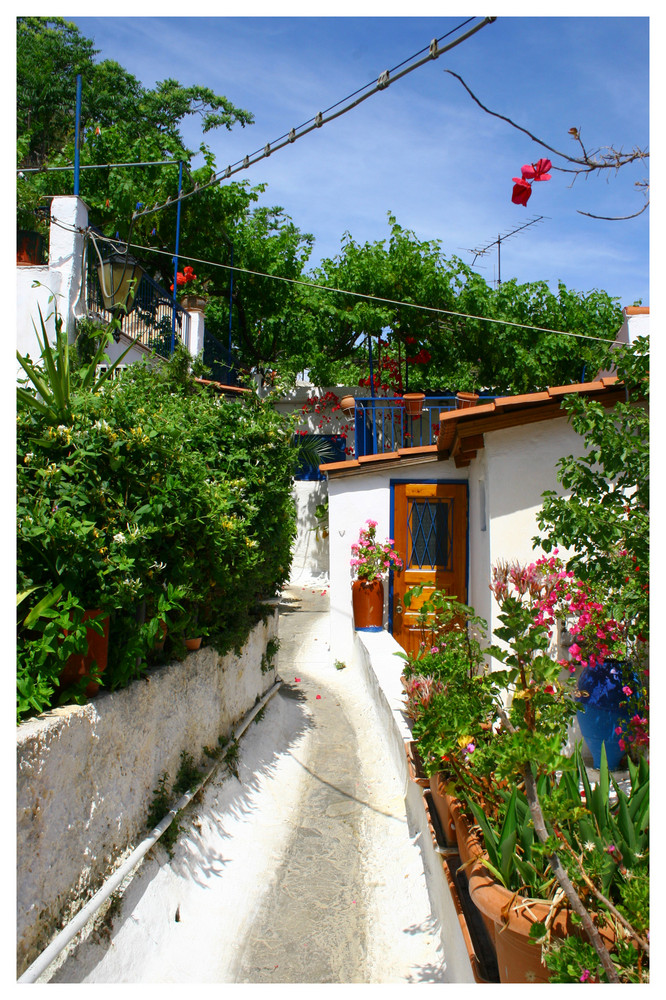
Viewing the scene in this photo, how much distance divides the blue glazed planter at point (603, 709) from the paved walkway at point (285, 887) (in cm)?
144

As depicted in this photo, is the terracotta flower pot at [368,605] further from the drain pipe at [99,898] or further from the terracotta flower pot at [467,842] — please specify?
the terracotta flower pot at [467,842]

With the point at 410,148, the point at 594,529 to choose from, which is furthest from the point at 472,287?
the point at 594,529

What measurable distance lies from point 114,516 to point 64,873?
164cm

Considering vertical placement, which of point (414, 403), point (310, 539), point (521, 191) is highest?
point (414, 403)

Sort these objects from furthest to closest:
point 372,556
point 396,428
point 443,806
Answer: point 396,428, point 372,556, point 443,806

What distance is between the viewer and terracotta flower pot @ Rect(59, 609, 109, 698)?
3.26 metres

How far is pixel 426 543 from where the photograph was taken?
9.84 m

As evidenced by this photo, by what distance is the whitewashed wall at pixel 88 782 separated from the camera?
8.77 feet

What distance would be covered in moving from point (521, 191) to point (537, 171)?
0.10m

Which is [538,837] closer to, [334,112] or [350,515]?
[334,112]

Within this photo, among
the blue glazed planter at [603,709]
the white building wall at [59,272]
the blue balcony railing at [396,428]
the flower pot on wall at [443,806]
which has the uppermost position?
the white building wall at [59,272]

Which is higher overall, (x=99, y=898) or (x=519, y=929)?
(x=519, y=929)

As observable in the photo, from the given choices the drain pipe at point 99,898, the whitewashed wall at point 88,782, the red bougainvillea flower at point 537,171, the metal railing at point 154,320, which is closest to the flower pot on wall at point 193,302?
the metal railing at point 154,320

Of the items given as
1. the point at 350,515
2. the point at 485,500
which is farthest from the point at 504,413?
the point at 350,515
